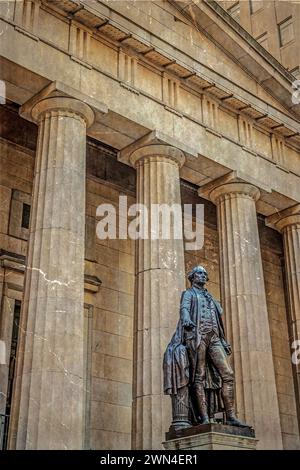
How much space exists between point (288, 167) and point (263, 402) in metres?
7.58

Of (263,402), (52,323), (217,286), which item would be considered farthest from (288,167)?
(52,323)

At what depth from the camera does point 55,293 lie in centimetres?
1253

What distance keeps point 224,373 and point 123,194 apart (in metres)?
10.1

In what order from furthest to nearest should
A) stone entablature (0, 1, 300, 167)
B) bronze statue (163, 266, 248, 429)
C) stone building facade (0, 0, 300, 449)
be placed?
stone entablature (0, 1, 300, 167)
stone building facade (0, 0, 300, 449)
bronze statue (163, 266, 248, 429)

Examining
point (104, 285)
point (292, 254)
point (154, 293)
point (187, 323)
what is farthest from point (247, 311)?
point (187, 323)

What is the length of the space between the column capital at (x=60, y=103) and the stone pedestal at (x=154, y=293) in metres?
1.99

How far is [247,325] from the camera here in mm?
16328

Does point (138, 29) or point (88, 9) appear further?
point (138, 29)

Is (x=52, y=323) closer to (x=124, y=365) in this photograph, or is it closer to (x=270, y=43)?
(x=124, y=365)

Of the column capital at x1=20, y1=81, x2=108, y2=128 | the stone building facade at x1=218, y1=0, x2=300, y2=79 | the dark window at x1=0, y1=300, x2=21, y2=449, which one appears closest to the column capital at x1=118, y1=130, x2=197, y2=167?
the column capital at x1=20, y1=81, x2=108, y2=128

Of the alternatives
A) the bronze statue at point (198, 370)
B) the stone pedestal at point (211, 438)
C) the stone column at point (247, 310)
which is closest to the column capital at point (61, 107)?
the stone column at point (247, 310)

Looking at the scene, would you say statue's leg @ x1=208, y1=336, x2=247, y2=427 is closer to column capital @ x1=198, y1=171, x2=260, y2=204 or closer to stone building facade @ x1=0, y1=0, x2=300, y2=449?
stone building facade @ x1=0, y1=0, x2=300, y2=449

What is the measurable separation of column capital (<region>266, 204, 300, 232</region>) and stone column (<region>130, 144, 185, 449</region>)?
492cm

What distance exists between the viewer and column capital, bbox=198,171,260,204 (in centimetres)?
1783
